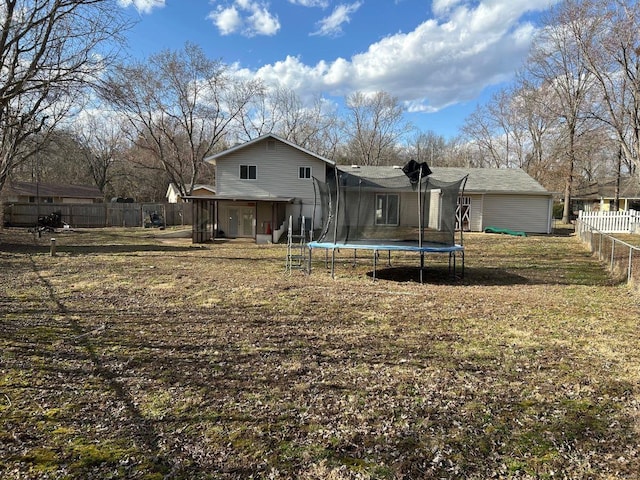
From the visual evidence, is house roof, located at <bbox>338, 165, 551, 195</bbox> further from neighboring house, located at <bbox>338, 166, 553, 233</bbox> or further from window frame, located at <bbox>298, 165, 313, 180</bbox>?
window frame, located at <bbox>298, 165, 313, 180</bbox>

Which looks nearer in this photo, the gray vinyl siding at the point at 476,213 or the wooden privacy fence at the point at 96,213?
the gray vinyl siding at the point at 476,213

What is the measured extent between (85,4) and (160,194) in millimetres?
39596

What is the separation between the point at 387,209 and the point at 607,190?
41.0 meters

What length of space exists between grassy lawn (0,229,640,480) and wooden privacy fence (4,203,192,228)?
24.9 metres

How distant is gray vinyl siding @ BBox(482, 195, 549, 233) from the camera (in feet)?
78.5

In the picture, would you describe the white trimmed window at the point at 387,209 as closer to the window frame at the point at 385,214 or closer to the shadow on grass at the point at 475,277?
the window frame at the point at 385,214

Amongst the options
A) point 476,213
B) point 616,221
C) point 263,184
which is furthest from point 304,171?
point 616,221

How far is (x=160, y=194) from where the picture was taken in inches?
1934

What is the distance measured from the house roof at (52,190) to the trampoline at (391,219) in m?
32.8

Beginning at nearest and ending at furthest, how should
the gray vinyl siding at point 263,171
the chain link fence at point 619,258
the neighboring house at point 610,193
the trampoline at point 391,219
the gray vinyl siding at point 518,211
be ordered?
the chain link fence at point 619,258 → the trampoline at point 391,219 → the gray vinyl siding at point 263,171 → the gray vinyl siding at point 518,211 → the neighboring house at point 610,193

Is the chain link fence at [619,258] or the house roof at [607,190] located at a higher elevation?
the house roof at [607,190]

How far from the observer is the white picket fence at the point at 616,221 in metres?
21.7

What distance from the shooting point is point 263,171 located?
70.9 feet

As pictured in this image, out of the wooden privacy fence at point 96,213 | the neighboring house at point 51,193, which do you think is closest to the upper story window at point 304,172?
the wooden privacy fence at point 96,213
